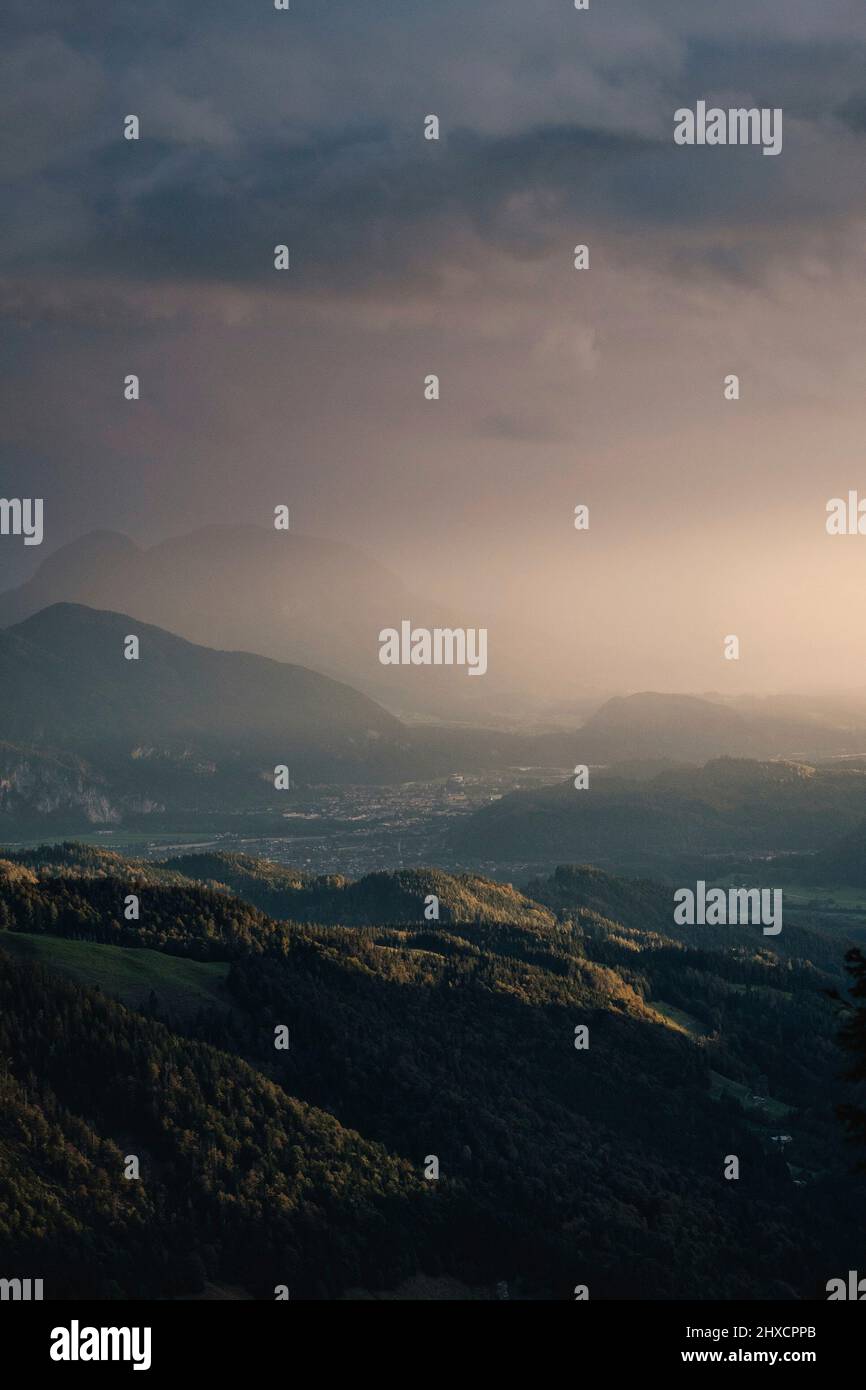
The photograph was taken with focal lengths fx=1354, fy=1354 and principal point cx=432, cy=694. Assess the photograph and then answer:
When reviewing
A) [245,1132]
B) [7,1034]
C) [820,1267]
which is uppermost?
[7,1034]

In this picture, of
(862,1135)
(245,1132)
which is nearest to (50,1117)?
(245,1132)

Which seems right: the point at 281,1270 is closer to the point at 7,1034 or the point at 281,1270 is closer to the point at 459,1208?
the point at 459,1208
